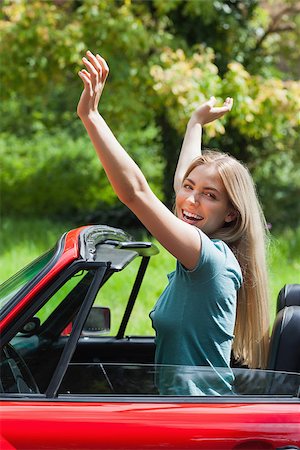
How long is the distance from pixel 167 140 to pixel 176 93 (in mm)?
2999

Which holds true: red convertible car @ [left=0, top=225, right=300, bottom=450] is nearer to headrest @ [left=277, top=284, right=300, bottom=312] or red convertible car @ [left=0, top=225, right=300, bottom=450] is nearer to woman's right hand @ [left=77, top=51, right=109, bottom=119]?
headrest @ [left=277, top=284, right=300, bottom=312]

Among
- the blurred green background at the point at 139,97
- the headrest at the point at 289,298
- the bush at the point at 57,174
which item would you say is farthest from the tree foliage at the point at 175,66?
the headrest at the point at 289,298

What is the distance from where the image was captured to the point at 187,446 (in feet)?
7.95

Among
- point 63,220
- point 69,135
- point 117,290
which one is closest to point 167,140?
point 63,220

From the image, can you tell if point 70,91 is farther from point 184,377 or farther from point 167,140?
point 184,377

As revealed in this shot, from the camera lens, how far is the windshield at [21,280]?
267 cm

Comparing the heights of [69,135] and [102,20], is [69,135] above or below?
below

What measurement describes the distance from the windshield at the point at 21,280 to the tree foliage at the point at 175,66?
6.22 meters

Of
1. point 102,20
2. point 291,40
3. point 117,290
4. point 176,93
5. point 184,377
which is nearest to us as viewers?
point 184,377

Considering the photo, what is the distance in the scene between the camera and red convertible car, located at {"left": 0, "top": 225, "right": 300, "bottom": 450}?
2.43 meters

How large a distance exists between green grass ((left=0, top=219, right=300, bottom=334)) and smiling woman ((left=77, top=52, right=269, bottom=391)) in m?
0.45

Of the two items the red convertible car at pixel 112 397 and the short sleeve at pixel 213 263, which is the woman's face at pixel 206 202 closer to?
the short sleeve at pixel 213 263

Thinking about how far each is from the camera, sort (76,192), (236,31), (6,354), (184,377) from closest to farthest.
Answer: (184,377) < (6,354) < (236,31) < (76,192)

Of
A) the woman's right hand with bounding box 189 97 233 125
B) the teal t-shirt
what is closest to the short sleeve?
the teal t-shirt
